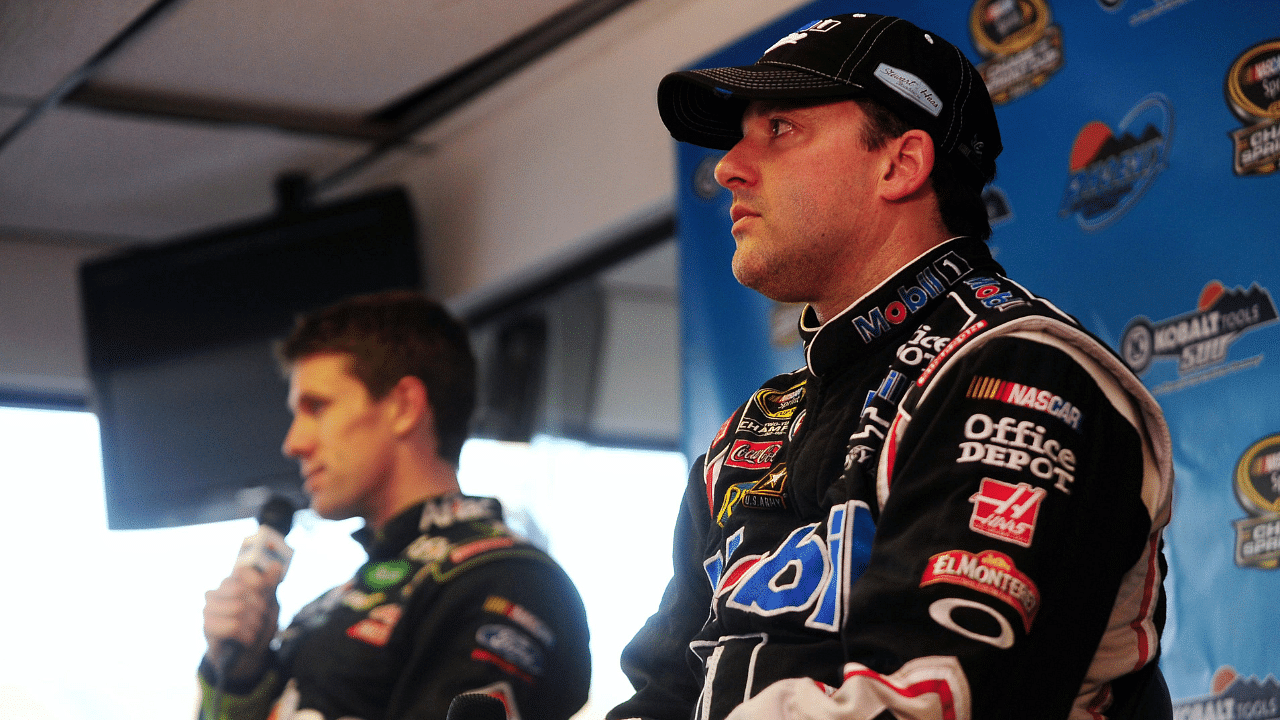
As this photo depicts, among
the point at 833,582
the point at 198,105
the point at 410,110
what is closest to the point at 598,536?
the point at 410,110

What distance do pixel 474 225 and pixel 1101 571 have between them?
311cm

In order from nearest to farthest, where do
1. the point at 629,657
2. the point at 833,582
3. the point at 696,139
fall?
the point at 833,582 → the point at 629,657 → the point at 696,139

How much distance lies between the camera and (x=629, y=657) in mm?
1367

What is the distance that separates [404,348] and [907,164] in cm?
113

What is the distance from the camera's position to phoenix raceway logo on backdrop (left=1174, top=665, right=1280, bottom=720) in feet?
5.83

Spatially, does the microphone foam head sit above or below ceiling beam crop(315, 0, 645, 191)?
below

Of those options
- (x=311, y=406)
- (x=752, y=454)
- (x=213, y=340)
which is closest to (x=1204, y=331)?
(x=752, y=454)

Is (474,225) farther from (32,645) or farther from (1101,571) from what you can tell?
(1101,571)

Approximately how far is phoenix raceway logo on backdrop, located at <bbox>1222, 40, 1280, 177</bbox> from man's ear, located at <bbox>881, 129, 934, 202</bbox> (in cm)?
81

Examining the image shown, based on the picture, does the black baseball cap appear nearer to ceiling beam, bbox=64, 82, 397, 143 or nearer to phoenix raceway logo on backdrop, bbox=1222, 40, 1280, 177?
phoenix raceway logo on backdrop, bbox=1222, 40, 1280, 177

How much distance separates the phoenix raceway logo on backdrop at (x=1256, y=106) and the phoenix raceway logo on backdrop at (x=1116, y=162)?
11 cm

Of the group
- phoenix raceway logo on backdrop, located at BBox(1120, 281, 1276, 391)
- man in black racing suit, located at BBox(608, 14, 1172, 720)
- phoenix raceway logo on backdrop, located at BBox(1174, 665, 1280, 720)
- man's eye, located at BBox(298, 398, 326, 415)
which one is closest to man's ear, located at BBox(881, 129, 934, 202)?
man in black racing suit, located at BBox(608, 14, 1172, 720)

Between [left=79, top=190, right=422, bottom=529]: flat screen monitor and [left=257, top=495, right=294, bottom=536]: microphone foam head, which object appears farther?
[left=79, top=190, right=422, bottom=529]: flat screen monitor

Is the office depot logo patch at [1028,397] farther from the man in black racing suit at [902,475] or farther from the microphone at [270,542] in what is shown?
the microphone at [270,542]
